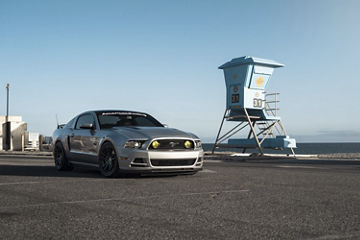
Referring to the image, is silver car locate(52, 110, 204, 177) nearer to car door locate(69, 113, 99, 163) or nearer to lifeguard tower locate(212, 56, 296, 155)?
car door locate(69, 113, 99, 163)

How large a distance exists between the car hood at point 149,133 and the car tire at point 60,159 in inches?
98.2

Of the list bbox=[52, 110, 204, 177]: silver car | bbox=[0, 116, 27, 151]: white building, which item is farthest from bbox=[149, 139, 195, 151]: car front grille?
bbox=[0, 116, 27, 151]: white building

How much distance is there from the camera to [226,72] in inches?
1180

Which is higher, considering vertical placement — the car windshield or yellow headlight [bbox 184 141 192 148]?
the car windshield

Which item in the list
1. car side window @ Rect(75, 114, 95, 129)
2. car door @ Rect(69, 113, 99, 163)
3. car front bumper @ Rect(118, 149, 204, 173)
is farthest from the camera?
car side window @ Rect(75, 114, 95, 129)

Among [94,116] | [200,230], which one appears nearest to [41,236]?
[200,230]

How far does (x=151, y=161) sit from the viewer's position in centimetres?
910

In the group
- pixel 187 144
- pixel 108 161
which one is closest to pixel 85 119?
pixel 108 161

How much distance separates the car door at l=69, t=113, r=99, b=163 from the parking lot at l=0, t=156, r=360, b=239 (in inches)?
85.2

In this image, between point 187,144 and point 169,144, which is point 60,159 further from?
point 187,144

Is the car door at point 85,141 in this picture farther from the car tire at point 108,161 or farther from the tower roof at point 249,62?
→ the tower roof at point 249,62

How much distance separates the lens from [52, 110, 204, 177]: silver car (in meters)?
9.12

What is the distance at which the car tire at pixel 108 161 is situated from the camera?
31.0ft

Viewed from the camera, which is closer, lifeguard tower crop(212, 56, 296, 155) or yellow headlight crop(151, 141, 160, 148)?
yellow headlight crop(151, 141, 160, 148)
